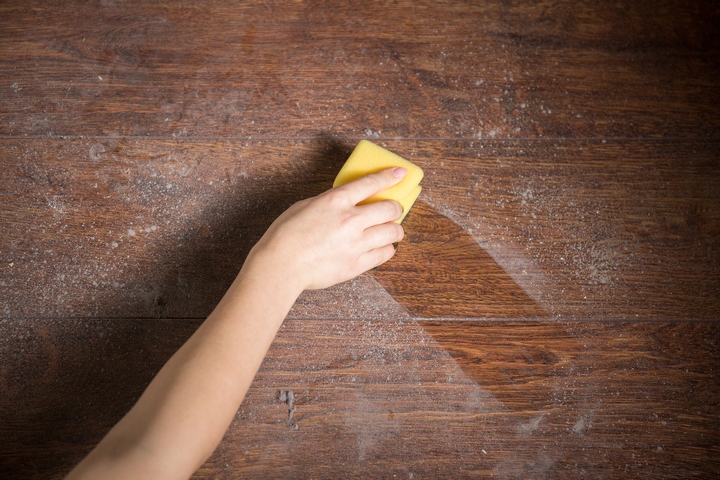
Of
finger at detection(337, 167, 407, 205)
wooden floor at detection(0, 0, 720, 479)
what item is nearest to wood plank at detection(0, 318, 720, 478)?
wooden floor at detection(0, 0, 720, 479)

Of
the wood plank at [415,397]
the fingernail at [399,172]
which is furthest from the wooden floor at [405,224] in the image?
the fingernail at [399,172]

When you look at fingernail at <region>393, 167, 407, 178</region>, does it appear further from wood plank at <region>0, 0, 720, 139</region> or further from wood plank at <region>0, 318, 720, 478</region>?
wood plank at <region>0, 318, 720, 478</region>

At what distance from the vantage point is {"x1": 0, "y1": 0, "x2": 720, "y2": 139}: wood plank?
0.88 metres

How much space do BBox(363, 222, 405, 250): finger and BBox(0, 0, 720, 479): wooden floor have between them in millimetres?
84

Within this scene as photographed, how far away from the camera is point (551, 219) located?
0.85m

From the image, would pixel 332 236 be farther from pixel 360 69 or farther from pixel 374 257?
pixel 360 69

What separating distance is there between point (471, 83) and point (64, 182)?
2.62 ft

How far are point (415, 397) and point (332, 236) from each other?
0.32 metres

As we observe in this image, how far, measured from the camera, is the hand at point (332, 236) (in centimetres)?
68

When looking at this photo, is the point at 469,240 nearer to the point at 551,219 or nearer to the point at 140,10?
the point at 551,219

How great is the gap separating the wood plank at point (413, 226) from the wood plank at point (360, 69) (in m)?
0.05

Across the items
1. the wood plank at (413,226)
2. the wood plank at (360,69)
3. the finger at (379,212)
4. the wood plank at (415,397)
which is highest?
the wood plank at (360,69)

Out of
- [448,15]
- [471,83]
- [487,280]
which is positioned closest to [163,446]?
[487,280]

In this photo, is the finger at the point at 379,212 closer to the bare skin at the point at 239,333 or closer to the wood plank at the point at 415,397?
the bare skin at the point at 239,333
